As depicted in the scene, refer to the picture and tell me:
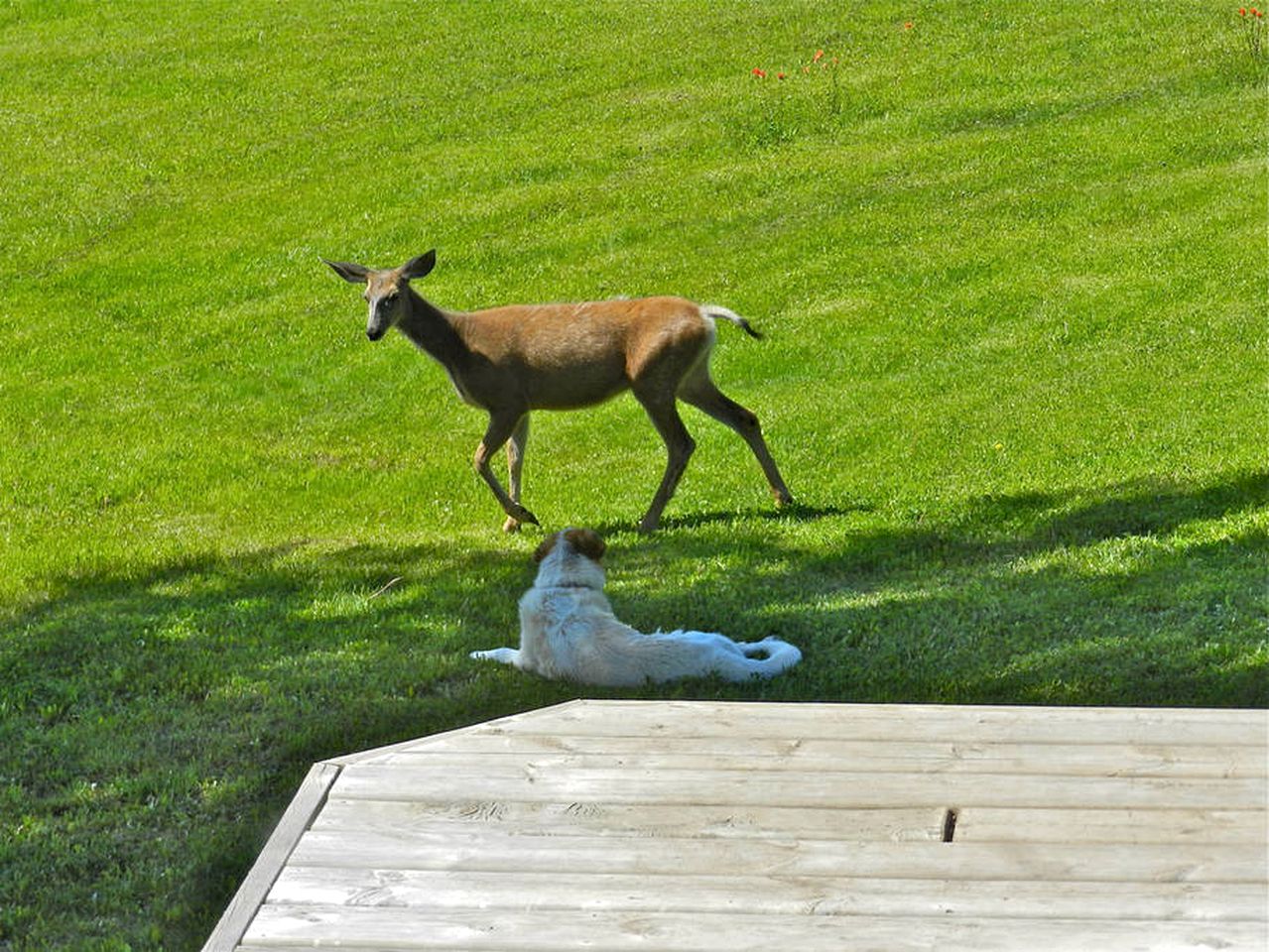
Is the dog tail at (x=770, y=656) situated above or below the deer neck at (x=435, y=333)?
below

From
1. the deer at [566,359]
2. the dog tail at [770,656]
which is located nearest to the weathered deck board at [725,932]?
the dog tail at [770,656]

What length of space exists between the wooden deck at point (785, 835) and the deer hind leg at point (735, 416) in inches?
244

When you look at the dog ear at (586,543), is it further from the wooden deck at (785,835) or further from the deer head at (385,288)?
the deer head at (385,288)

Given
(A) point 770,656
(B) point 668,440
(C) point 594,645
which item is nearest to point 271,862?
(C) point 594,645

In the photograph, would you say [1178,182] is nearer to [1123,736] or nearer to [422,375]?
[422,375]

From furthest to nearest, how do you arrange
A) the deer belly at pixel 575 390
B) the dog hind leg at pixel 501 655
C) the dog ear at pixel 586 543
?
the deer belly at pixel 575 390, the dog ear at pixel 586 543, the dog hind leg at pixel 501 655

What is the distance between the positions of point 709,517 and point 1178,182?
33.0ft

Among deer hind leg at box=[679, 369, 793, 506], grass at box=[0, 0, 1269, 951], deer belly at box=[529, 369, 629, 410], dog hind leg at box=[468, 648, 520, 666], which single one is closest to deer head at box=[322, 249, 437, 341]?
deer belly at box=[529, 369, 629, 410]

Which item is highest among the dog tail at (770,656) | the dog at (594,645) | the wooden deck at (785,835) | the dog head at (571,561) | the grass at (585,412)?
the wooden deck at (785,835)

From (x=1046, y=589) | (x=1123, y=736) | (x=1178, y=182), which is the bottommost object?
(x=1178, y=182)

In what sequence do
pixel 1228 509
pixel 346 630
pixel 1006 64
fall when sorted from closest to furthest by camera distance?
Result: 1. pixel 346 630
2. pixel 1228 509
3. pixel 1006 64

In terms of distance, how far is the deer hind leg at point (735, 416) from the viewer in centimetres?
1142

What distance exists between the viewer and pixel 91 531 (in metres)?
12.1

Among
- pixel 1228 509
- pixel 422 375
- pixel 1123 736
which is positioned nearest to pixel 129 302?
pixel 422 375
